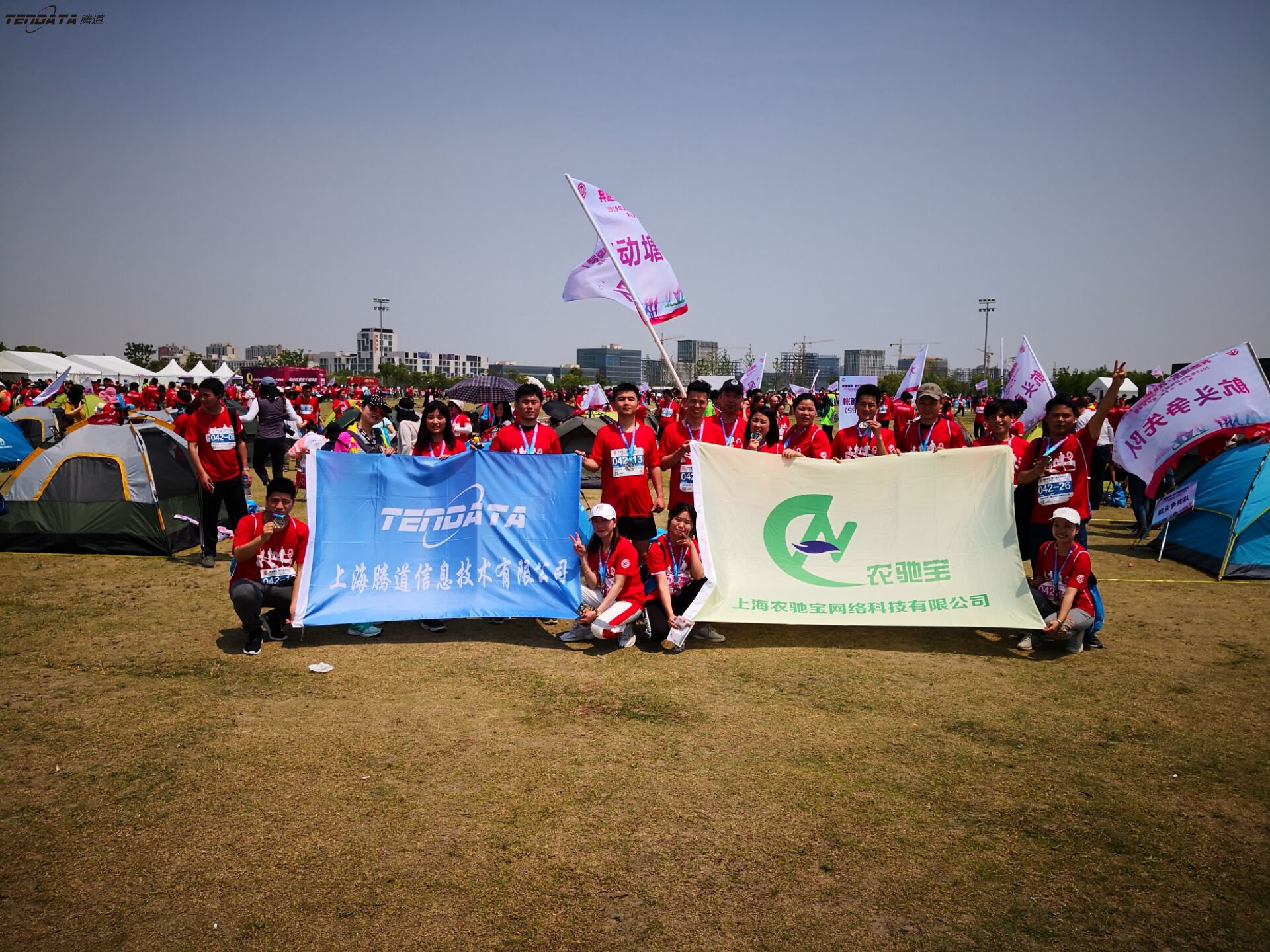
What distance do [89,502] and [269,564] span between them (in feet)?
15.6

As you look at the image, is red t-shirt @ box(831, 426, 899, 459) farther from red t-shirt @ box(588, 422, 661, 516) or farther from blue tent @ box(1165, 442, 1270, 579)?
blue tent @ box(1165, 442, 1270, 579)

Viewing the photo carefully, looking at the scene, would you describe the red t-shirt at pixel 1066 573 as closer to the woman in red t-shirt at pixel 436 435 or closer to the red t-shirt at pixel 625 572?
the red t-shirt at pixel 625 572

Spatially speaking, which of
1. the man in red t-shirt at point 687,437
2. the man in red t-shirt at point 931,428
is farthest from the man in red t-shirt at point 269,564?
the man in red t-shirt at point 931,428

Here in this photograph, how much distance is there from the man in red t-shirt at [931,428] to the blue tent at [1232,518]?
3.65 m

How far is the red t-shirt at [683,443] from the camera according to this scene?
7.04 meters

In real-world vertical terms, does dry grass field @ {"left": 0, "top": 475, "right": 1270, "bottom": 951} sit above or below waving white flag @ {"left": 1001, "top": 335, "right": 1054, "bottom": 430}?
below

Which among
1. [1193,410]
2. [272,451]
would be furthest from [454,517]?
[1193,410]

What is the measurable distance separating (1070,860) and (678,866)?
70.4 inches

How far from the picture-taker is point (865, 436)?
777cm

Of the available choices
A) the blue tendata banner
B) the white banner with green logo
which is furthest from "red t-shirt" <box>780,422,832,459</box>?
the blue tendata banner

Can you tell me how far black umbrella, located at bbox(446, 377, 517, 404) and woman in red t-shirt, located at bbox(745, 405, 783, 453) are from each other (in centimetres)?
1231

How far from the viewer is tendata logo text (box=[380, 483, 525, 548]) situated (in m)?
6.54

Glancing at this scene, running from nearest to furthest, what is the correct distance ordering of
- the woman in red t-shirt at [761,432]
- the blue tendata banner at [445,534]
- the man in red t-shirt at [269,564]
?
the man in red t-shirt at [269,564], the blue tendata banner at [445,534], the woman in red t-shirt at [761,432]

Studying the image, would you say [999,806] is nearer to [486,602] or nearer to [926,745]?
[926,745]
